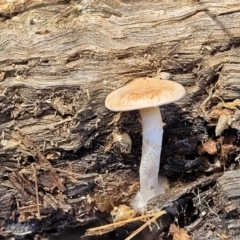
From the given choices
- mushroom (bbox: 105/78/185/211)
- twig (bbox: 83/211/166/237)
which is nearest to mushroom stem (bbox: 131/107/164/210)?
mushroom (bbox: 105/78/185/211)

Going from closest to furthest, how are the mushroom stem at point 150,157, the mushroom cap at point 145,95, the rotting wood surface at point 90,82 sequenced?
the mushroom cap at point 145,95 < the mushroom stem at point 150,157 < the rotting wood surface at point 90,82

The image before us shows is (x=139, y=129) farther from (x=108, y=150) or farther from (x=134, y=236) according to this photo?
(x=134, y=236)

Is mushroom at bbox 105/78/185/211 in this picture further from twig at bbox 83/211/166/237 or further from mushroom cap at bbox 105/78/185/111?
twig at bbox 83/211/166/237

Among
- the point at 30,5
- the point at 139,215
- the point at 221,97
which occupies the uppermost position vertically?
the point at 30,5

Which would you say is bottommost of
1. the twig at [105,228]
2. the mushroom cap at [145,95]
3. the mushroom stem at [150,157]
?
the twig at [105,228]

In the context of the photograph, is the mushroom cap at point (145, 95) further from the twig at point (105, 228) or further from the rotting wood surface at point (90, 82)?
the twig at point (105, 228)

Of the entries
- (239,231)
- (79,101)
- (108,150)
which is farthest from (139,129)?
(239,231)

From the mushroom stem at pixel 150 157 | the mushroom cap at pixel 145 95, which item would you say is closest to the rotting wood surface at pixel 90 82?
the mushroom stem at pixel 150 157
